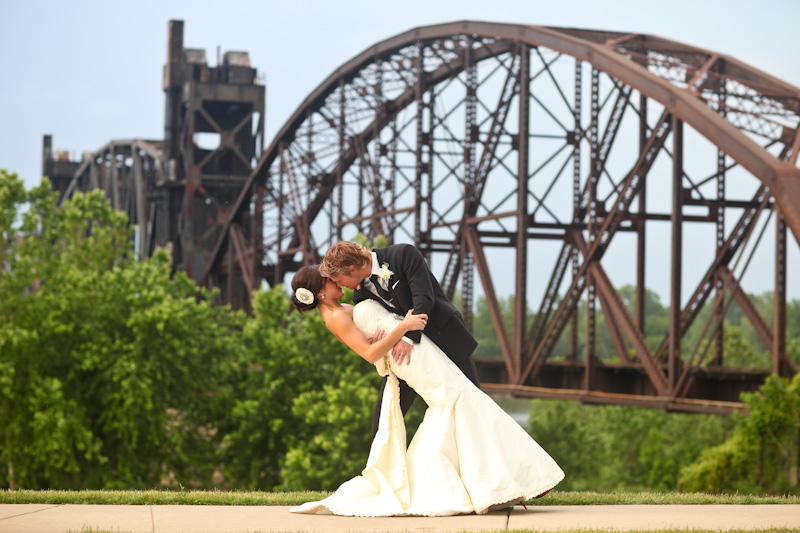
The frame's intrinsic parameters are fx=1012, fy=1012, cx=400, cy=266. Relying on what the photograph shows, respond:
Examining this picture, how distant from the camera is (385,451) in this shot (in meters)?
6.64

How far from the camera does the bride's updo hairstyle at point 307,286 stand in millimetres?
6609

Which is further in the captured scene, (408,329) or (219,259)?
(219,259)

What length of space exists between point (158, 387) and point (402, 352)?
2086 cm

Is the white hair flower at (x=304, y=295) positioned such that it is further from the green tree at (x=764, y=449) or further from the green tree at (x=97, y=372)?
the green tree at (x=97, y=372)

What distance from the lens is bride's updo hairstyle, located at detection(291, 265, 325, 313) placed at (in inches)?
260

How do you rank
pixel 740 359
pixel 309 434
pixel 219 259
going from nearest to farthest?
pixel 309 434
pixel 219 259
pixel 740 359

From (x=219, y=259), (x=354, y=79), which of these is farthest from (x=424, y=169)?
(x=219, y=259)

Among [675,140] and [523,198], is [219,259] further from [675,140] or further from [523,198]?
[675,140]

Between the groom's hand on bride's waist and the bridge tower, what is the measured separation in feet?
112

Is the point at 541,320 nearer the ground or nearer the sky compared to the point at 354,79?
nearer the ground

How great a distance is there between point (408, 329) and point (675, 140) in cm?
1075

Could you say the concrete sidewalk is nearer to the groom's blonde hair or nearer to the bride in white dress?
the bride in white dress

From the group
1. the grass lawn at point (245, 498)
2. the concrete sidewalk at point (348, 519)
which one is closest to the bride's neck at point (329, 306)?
the concrete sidewalk at point (348, 519)

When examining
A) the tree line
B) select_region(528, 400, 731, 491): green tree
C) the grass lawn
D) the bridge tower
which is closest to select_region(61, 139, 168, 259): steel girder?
the bridge tower
